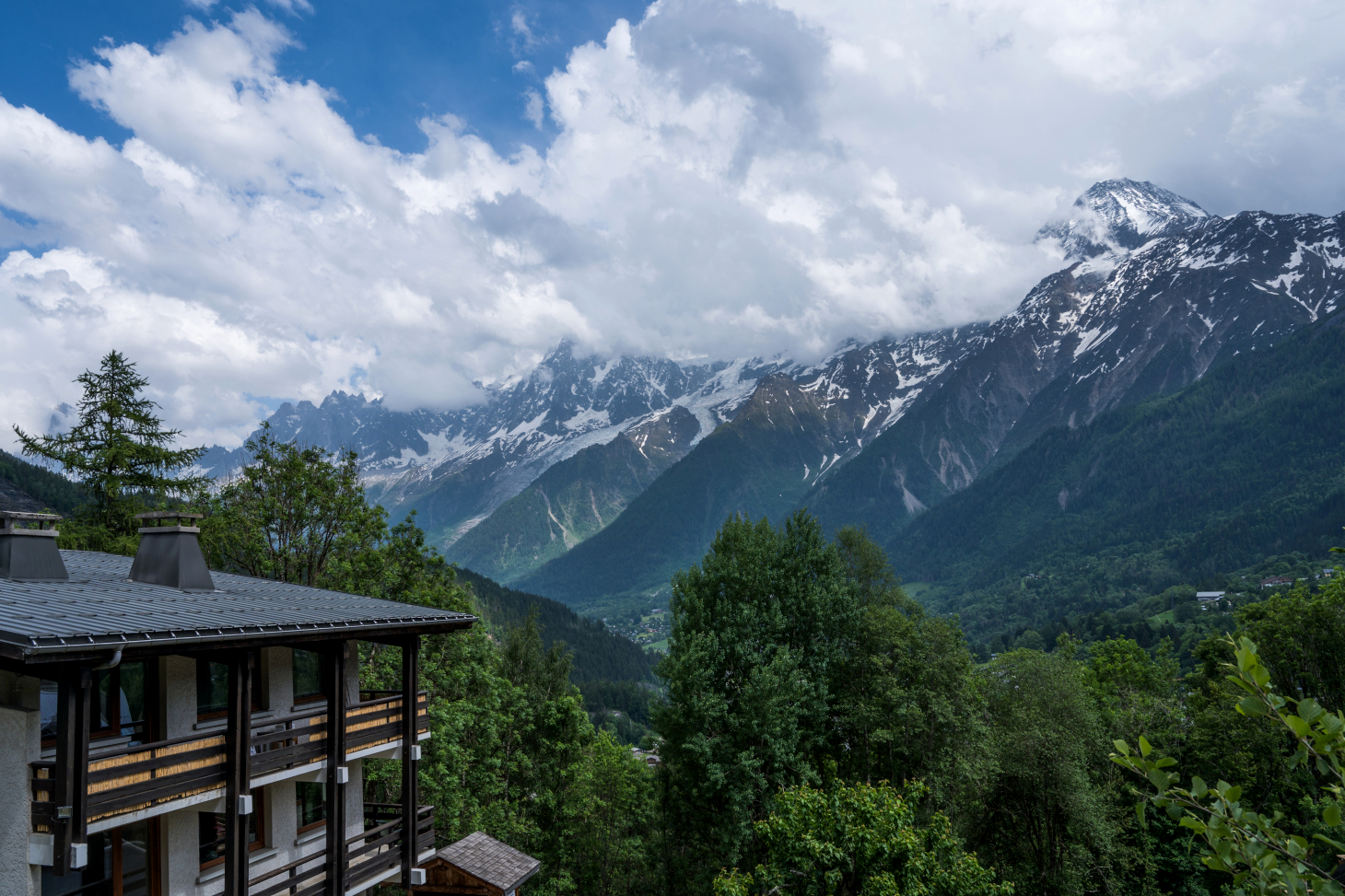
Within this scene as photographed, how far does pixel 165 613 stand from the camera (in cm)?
1569

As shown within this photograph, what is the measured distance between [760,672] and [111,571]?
25608 mm

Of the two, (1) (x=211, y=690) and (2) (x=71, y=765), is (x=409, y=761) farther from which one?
(2) (x=71, y=765)

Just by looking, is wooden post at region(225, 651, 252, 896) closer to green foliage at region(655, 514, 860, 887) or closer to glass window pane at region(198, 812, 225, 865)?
glass window pane at region(198, 812, 225, 865)

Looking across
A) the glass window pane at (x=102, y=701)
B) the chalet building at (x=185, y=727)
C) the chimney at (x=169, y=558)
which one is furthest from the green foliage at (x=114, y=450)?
the glass window pane at (x=102, y=701)

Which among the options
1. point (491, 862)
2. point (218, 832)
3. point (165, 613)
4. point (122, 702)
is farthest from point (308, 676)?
point (491, 862)

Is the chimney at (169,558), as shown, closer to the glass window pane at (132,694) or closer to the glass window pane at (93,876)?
the glass window pane at (132,694)

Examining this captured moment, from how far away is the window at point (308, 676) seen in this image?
851 inches

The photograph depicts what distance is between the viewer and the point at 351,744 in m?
20.9

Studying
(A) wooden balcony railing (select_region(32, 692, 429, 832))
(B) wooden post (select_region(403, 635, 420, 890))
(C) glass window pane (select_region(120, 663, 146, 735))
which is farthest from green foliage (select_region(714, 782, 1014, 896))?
→ (C) glass window pane (select_region(120, 663, 146, 735))

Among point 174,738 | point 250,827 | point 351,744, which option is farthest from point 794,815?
point 174,738

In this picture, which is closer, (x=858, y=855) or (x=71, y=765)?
(x=71, y=765)

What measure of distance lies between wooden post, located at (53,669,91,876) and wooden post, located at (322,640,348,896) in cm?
620

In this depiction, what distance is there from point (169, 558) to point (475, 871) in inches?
592

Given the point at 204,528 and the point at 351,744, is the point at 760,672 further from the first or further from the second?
the point at 204,528
